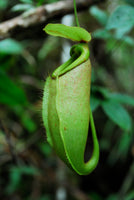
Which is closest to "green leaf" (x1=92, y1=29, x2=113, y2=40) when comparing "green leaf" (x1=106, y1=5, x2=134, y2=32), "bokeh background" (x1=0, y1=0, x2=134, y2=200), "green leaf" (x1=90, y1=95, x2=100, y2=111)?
"green leaf" (x1=106, y1=5, x2=134, y2=32)

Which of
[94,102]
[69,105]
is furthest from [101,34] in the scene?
[69,105]

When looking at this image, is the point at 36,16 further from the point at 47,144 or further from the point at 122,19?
the point at 47,144

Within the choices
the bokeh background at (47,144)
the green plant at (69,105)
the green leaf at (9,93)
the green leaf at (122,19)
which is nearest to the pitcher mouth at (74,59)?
the green plant at (69,105)

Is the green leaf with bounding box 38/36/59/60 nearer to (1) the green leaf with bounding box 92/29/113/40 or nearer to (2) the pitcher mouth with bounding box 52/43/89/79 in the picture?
(1) the green leaf with bounding box 92/29/113/40

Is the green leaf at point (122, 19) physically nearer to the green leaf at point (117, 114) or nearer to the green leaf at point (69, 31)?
the green leaf at point (69, 31)

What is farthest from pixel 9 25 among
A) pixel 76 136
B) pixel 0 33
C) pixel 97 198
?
pixel 97 198

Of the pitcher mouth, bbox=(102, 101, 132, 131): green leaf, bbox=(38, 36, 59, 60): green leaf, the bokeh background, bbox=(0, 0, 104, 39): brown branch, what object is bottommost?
the bokeh background
